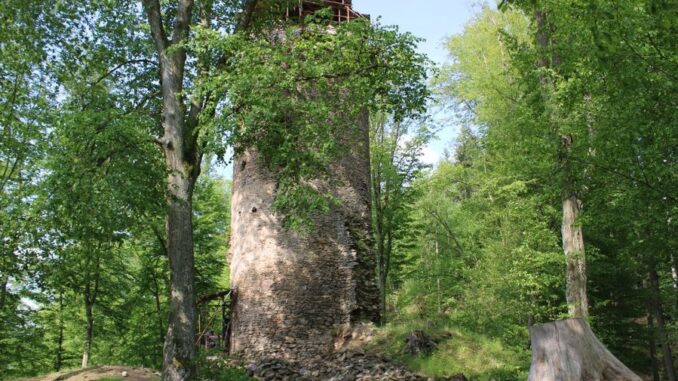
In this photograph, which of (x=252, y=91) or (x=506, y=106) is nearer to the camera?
(x=252, y=91)

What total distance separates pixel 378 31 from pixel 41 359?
16058mm

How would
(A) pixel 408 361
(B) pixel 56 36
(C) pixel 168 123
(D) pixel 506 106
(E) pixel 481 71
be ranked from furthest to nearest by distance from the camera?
(E) pixel 481 71
(D) pixel 506 106
(A) pixel 408 361
(B) pixel 56 36
(C) pixel 168 123

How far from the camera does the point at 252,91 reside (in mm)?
8148

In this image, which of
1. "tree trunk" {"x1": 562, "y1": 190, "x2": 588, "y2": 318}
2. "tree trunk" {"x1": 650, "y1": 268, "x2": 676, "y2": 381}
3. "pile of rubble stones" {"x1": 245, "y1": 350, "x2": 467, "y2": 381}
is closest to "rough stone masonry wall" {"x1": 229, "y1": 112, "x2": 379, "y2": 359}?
"pile of rubble stones" {"x1": 245, "y1": 350, "x2": 467, "y2": 381}

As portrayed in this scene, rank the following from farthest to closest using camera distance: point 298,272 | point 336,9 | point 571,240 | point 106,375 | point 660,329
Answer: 1. point 336,9
2. point 660,329
3. point 298,272
4. point 106,375
5. point 571,240

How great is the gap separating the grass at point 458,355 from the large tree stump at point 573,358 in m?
8.56

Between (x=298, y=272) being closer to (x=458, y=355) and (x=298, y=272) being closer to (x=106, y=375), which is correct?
(x=458, y=355)

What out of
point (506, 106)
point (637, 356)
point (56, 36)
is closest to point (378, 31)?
point (56, 36)

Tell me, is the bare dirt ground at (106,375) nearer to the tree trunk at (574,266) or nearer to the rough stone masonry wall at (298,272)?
the rough stone masonry wall at (298,272)

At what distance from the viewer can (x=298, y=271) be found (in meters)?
13.5

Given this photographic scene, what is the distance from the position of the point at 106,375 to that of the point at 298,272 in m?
4.89

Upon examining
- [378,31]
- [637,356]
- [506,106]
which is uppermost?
[506,106]

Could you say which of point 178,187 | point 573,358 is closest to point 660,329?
point 178,187

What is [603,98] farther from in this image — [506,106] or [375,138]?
[375,138]
